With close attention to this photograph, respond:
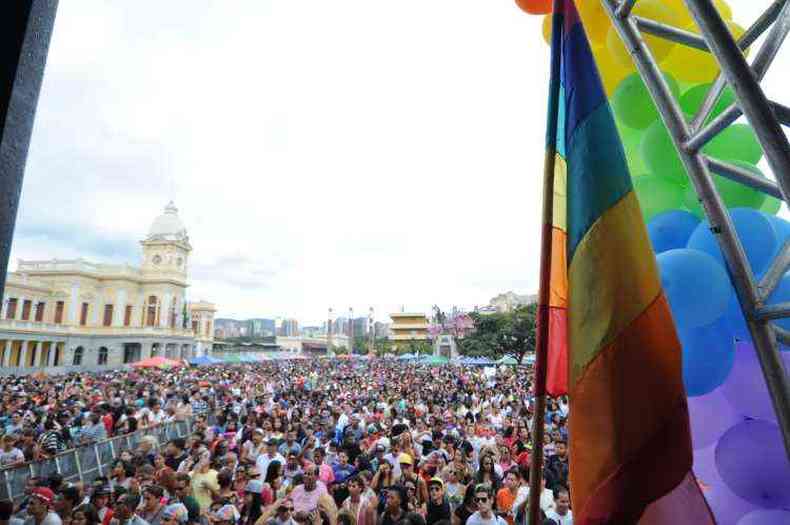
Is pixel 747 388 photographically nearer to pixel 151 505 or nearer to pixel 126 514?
pixel 126 514

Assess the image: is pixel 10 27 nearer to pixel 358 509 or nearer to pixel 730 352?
pixel 730 352

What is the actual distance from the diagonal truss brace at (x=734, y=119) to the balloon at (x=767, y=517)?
18.1 inches

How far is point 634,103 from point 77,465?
386 inches

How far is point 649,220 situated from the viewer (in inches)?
137

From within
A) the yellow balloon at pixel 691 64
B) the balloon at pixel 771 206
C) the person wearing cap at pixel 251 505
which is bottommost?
the person wearing cap at pixel 251 505

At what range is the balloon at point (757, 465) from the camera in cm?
272

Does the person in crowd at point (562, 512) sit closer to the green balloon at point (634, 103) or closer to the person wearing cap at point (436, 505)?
the person wearing cap at point (436, 505)

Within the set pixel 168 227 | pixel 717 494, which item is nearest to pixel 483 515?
pixel 717 494

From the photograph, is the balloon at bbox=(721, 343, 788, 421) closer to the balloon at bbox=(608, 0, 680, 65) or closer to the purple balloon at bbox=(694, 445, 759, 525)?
the purple balloon at bbox=(694, 445, 759, 525)

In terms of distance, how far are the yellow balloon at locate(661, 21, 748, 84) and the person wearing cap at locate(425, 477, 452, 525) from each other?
4.75 metres

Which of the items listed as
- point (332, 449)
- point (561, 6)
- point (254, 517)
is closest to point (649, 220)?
point (561, 6)

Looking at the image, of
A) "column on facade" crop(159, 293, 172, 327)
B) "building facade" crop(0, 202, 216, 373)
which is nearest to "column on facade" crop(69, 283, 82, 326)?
"building facade" crop(0, 202, 216, 373)

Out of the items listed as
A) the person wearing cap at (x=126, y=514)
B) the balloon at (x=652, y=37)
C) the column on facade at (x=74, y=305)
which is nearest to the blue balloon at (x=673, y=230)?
the balloon at (x=652, y=37)

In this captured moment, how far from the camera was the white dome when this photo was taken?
243ft
